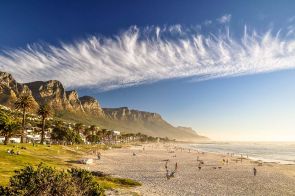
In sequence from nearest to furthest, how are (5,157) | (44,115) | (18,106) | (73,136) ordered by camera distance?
(5,157)
(18,106)
(44,115)
(73,136)

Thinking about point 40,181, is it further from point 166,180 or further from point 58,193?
point 166,180

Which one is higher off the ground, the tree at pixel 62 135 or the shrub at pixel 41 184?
the tree at pixel 62 135

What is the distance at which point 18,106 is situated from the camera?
365ft

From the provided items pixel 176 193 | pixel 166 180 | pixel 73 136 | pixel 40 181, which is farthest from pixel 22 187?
pixel 73 136

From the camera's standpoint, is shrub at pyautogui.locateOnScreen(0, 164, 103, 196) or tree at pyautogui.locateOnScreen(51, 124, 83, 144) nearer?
shrub at pyautogui.locateOnScreen(0, 164, 103, 196)

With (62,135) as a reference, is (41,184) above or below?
below

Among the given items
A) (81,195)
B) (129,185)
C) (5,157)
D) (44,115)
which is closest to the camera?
(81,195)

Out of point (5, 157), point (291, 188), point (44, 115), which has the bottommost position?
point (291, 188)

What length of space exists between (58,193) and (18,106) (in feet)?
338

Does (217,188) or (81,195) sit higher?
(81,195)

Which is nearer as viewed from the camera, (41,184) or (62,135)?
(41,184)

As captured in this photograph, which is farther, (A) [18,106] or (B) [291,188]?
(A) [18,106]

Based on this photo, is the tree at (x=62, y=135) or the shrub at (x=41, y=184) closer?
the shrub at (x=41, y=184)

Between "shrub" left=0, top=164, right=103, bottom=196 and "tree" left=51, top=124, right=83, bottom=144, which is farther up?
"tree" left=51, top=124, right=83, bottom=144
